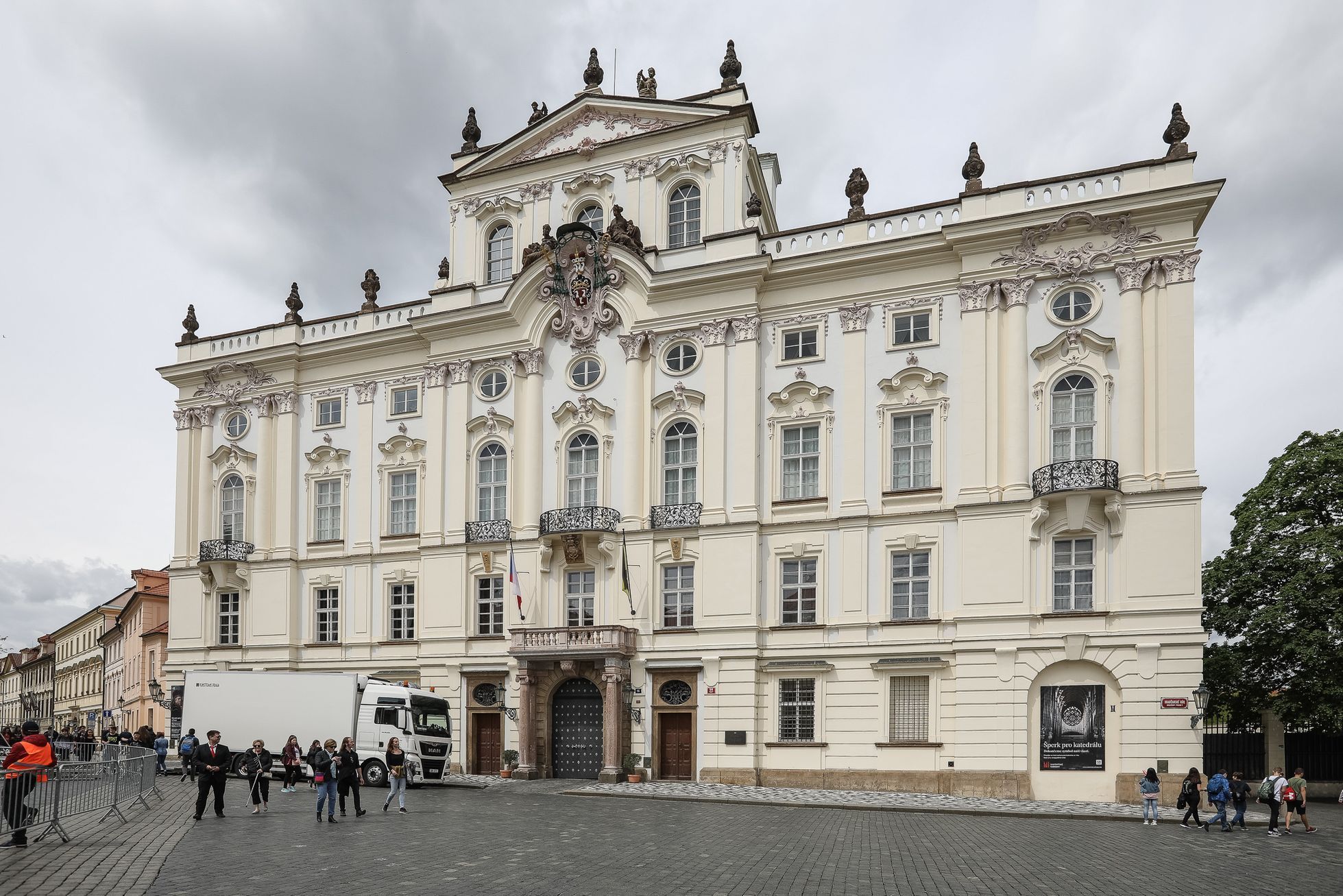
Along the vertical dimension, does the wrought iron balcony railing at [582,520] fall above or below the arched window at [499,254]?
below

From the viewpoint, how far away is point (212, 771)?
24297 mm

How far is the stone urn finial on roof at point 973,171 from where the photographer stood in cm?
3600

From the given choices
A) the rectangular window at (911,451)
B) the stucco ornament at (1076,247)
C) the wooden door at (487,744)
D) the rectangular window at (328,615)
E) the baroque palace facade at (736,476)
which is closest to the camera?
the baroque palace facade at (736,476)

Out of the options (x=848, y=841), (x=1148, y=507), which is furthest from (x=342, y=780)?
(x=1148, y=507)

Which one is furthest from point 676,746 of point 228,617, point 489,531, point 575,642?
point 228,617

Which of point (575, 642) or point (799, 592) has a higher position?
point (799, 592)

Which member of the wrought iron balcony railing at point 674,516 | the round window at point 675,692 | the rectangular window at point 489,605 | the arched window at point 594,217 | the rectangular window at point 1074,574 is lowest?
the round window at point 675,692

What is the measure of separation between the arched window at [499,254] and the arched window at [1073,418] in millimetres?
20379

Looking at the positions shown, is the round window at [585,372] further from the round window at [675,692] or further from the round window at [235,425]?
the round window at [235,425]

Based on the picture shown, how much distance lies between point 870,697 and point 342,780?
16.8 m

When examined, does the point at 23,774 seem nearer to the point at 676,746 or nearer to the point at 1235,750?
the point at 676,746

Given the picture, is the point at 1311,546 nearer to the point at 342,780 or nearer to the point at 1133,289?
the point at 1133,289

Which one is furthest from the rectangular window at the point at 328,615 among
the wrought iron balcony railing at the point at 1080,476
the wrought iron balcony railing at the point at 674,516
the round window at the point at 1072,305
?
the round window at the point at 1072,305

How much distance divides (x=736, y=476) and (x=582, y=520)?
5.54m
